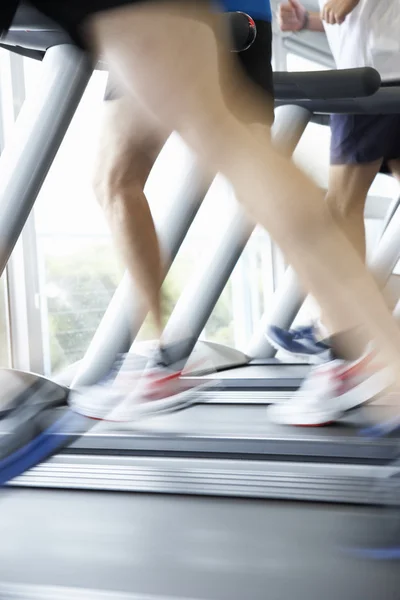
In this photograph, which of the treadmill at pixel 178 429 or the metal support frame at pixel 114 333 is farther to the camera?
the metal support frame at pixel 114 333

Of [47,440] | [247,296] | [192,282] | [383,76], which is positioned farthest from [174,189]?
[247,296]

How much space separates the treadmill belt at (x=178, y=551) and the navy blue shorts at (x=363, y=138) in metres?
1.45

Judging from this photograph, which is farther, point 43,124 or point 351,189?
point 351,189

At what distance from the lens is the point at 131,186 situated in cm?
162

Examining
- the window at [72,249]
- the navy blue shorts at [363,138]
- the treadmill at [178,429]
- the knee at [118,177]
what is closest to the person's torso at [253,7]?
the treadmill at [178,429]

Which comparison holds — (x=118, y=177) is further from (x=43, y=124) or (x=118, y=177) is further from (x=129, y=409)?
(x=129, y=409)

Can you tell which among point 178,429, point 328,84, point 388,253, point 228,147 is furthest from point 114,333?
point 388,253

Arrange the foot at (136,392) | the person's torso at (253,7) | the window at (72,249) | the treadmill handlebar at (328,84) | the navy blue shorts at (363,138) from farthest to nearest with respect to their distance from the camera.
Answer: the window at (72,249)
the navy blue shorts at (363,138)
the treadmill handlebar at (328,84)
the foot at (136,392)
the person's torso at (253,7)

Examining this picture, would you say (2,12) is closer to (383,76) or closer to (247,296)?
(383,76)

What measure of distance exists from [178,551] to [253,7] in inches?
42.2

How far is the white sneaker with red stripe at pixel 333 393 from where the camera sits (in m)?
1.38

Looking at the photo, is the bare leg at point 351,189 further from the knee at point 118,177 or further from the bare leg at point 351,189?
the knee at point 118,177

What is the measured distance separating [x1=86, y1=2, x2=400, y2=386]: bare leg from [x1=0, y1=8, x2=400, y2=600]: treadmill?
249 mm

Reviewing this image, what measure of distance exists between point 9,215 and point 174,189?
108cm
